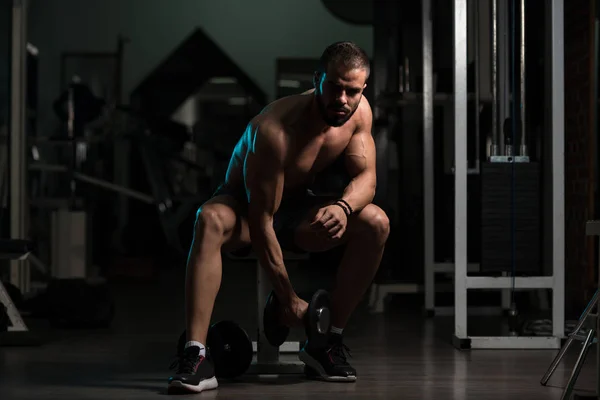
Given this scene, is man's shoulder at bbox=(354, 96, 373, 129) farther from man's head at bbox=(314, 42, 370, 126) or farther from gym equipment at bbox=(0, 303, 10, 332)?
gym equipment at bbox=(0, 303, 10, 332)

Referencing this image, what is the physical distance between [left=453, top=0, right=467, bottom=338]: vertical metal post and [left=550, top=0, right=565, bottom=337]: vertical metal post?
34cm

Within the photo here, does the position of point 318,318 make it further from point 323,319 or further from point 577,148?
point 577,148

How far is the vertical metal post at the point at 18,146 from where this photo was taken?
527 cm

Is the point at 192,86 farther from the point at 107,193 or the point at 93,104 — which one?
the point at 93,104

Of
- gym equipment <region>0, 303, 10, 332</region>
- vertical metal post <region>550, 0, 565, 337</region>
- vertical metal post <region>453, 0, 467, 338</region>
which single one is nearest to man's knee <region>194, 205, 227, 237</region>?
gym equipment <region>0, 303, 10, 332</region>

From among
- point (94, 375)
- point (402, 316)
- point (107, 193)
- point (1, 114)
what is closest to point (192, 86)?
point (107, 193)

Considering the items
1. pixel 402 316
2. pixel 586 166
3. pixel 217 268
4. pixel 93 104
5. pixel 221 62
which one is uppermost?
pixel 221 62

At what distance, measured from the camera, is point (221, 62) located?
987cm

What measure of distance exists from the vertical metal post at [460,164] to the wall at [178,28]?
5.82 m

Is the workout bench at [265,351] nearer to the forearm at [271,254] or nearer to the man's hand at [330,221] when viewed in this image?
the forearm at [271,254]

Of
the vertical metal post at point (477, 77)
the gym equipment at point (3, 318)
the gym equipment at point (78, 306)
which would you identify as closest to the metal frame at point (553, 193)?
the vertical metal post at point (477, 77)

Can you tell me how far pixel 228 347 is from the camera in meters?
3.13

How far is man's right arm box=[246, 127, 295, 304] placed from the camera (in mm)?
2914

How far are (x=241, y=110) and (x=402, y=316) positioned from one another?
200 inches
